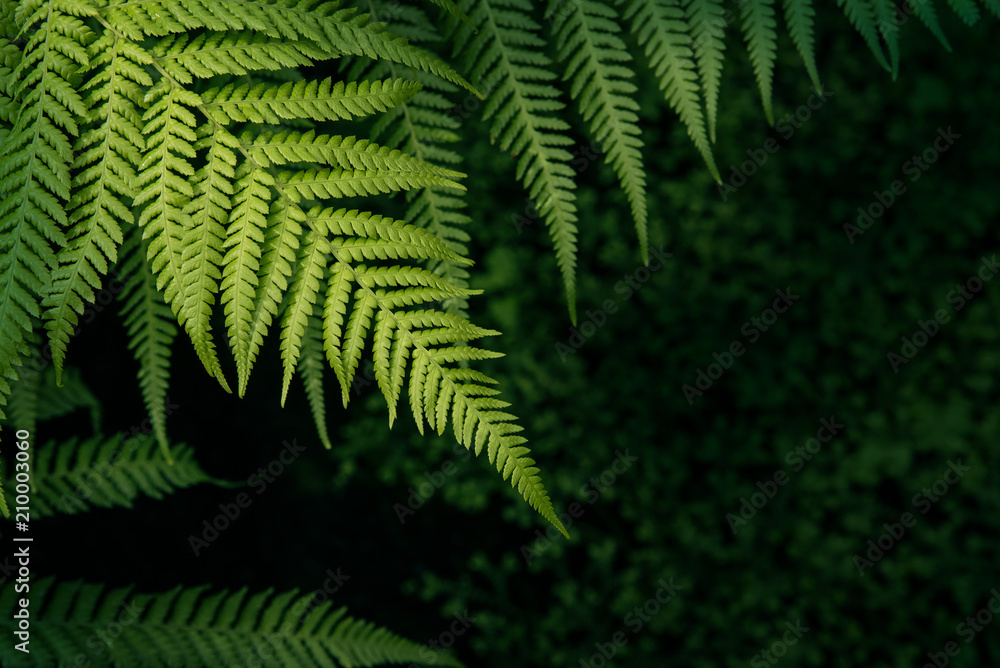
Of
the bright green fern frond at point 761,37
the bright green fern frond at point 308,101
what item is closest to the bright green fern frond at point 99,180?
the bright green fern frond at point 308,101

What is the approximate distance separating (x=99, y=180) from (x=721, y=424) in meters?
3.07

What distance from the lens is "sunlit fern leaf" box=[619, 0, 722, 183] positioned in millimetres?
1129

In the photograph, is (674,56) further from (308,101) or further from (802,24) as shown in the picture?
(308,101)

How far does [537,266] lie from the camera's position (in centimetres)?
348

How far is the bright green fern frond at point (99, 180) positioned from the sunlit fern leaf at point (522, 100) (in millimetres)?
577

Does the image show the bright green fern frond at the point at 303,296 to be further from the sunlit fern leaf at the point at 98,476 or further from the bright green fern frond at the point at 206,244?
the sunlit fern leaf at the point at 98,476

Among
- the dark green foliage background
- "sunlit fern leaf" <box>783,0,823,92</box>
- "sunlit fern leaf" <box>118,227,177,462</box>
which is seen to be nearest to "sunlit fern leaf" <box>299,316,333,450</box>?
"sunlit fern leaf" <box>118,227,177,462</box>

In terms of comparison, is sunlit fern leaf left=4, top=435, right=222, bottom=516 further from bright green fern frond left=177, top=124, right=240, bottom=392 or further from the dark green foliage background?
the dark green foliage background

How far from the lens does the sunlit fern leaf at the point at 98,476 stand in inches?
58.8

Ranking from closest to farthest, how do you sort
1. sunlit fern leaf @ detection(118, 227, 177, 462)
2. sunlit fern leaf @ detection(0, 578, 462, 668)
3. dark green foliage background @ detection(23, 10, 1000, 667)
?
sunlit fern leaf @ detection(118, 227, 177, 462)
sunlit fern leaf @ detection(0, 578, 462, 668)
dark green foliage background @ detection(23, 10, 1000, 667)

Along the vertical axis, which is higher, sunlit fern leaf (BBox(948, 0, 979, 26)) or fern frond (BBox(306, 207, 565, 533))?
sunlit fern leaf (BBox(948, 0, 979, 26))

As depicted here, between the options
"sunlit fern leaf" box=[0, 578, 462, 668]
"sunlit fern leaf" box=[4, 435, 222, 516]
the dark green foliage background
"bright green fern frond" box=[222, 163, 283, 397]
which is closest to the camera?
"bright green fern frond" box=[222, 163, 283, 397]

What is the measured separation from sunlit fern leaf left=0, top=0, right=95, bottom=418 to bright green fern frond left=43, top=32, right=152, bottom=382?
0.06 feet

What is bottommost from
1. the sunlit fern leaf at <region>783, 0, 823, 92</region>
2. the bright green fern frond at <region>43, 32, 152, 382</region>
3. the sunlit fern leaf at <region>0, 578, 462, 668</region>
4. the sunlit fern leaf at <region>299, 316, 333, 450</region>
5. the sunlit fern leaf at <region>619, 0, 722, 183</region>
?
the sunlit fern leaf at <region>0, 578, 462, 668</region>
